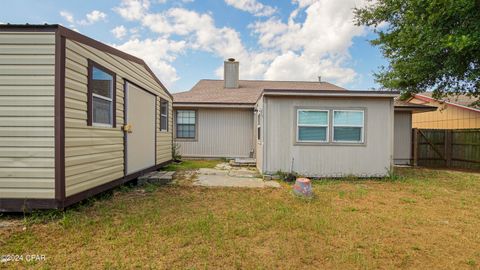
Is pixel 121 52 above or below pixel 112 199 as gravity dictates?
above

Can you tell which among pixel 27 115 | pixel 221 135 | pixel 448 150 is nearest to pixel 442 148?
pixel 448 150

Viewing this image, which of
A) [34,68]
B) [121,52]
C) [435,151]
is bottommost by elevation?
[435,151]

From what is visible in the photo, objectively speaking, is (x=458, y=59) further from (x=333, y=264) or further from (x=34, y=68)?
(x=34, y=68)

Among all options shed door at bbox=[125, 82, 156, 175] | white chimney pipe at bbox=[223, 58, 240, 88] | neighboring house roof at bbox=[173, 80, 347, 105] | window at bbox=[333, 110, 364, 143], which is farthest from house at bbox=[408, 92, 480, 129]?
shed door at bbox=[125, 82, 156, 175]

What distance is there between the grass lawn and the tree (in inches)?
235

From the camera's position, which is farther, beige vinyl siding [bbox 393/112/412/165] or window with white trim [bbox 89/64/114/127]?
beige vinyl siding [bbox 393/112/412/165]

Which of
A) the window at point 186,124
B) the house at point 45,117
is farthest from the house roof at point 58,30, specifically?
the window at point 186,124

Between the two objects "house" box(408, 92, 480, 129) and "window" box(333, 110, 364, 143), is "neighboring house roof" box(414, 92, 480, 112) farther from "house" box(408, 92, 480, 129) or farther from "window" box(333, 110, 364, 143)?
"window" box(333, 110, 364, 143)

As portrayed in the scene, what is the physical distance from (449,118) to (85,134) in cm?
1735

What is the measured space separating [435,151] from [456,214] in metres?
8.39

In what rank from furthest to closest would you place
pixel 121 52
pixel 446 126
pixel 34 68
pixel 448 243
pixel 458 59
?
pixel 446 126 < pixel 458 59 < pixel 121 52 < pixel 34 68 < pixel 448 243

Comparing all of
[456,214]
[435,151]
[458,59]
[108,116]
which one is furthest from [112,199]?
[435,151]

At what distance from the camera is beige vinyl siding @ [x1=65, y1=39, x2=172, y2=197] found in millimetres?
3842

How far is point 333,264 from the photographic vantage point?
2693 millimetres
